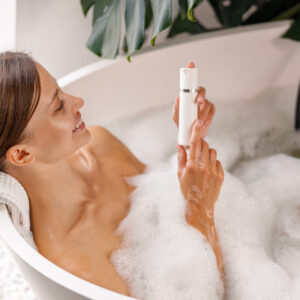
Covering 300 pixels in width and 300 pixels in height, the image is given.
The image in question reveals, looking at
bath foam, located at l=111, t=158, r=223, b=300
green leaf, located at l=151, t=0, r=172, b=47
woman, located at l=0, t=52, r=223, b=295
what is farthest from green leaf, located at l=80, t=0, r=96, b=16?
bath foam, located at l=111, t=158, r=223, b=300

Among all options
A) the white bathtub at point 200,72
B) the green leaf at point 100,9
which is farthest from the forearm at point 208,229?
the green leaf at point 100,9

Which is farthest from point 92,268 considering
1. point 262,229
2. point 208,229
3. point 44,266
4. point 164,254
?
point 262,229

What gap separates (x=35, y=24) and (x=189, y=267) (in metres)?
1.08

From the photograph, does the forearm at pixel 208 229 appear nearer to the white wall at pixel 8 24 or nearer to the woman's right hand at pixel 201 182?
the woman's right hand at pixel 201 182

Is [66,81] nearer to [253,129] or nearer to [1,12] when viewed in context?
[1,12]

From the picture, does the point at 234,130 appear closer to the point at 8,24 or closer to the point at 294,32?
the point at 294,32

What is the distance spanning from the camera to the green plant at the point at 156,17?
1.31 metres

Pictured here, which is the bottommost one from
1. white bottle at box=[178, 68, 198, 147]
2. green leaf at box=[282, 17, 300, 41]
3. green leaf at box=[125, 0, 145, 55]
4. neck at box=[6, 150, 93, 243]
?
green leaf at box=[282, 17, 300, 41]

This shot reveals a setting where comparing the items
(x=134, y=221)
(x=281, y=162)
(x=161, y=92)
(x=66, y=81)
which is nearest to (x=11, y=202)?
(x=134, y=221)

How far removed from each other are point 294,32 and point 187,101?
916 millimetres

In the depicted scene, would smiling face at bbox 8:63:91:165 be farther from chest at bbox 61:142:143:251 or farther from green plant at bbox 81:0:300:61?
green plant at bbox 81:0:300:61

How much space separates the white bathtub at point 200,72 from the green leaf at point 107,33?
12cm

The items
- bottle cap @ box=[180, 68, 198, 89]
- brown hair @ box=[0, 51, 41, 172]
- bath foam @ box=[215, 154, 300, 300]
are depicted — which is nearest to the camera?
brown hair @ box=[0, 51, 41, 172]

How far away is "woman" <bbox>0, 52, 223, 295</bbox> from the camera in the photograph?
100cm
